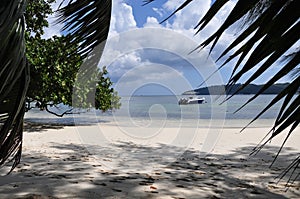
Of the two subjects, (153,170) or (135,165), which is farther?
(135,165)

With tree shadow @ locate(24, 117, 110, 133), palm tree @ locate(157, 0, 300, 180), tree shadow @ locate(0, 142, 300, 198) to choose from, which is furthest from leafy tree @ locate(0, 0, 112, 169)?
tree shadow @ locate(24, 117, 110, 133)

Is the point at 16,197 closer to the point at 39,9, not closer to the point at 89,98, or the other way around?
the point at 39,9

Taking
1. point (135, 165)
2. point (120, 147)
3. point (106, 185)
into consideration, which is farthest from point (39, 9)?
point (106, 185)

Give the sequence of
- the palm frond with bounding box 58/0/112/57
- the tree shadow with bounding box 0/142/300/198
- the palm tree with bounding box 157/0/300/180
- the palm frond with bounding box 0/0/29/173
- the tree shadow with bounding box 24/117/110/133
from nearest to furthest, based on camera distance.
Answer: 1. the palm tree with bounding box 157/0/300/180
2. the palm frond with bounding box 0/0/29/173
3. the palm frond with bounding box 58/0/112/57
4. the tree shadow with bounding box 0/142/300/198
5. the tree shadow with bounding box 24/117/110/133

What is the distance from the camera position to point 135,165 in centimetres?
494

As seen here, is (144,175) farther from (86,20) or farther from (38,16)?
(38,16)

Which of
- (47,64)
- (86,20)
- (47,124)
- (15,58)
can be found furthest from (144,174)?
(47,124)

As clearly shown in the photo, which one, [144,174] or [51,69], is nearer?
[144,174]

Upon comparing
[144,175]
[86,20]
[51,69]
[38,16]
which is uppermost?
[38,16]

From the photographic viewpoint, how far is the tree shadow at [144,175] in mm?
3260

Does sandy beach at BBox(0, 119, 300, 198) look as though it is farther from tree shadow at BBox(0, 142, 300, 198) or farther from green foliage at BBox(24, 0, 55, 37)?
green foliage at BBox(24, 0, 55, 37)

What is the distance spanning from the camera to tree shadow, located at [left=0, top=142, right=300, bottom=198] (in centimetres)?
326

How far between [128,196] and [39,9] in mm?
8730

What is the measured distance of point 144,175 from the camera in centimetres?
412
